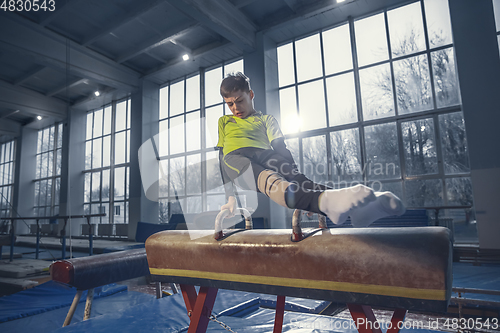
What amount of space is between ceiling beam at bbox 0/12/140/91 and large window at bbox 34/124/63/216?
451 centimetres

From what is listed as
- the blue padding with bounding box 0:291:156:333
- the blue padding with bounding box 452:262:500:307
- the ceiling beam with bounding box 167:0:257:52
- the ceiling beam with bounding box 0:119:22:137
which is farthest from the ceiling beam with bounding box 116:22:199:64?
the blue padding with bounding box 452:262:500:307

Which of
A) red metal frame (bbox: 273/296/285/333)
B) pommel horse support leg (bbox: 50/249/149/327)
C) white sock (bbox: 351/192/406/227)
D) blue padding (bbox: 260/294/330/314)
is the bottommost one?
blue padding (bbox: 260/294/330/314)

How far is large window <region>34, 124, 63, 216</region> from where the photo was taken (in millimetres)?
11195

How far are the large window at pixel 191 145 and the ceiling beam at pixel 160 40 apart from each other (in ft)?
5.27

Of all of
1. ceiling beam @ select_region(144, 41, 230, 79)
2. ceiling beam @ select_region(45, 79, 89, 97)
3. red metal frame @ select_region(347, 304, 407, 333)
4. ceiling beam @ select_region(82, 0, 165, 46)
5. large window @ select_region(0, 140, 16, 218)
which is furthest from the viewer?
ceiling beam @ select_region(45, 79, 89, 97)

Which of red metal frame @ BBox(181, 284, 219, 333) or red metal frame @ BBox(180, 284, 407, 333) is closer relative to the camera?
red metal frame @ BBox(180, 284, 407, 333)

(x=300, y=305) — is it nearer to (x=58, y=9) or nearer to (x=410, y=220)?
(x=410, y=220)

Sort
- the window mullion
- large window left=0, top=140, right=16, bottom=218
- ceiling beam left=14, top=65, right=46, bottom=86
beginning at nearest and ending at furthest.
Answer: large window left=0, top=140, right=16, bottom=218 < ceiling beam left=14, top=65, right=46, bottom=86 < the window mullion

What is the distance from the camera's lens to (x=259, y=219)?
21.0 feet

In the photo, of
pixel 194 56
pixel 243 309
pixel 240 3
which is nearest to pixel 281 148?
pixel 243 309

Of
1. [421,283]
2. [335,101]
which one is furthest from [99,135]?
[421,283]

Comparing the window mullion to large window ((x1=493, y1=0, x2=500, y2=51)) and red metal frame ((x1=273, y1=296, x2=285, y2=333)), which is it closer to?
red metal frame ((x1=273, y1=296, x2=285, y2=333))

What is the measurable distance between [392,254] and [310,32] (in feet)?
22.8

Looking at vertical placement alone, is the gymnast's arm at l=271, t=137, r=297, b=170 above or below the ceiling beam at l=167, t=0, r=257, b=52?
below
